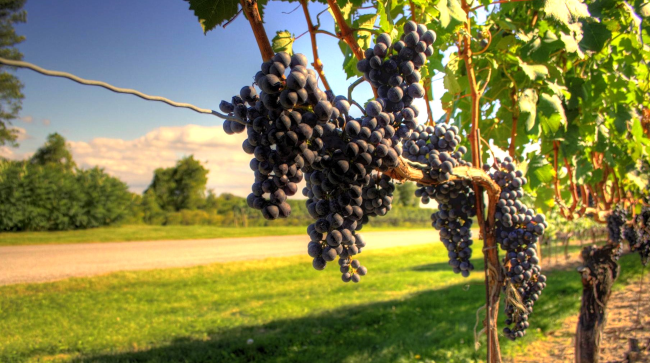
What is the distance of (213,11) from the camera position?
1.13 m

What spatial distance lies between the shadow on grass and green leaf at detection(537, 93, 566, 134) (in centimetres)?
301

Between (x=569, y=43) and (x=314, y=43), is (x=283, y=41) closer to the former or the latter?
(x=314, y=43)

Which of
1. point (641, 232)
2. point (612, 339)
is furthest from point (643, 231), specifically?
point (612, 339)

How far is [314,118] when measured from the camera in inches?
34.4

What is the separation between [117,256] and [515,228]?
16328 millimetres

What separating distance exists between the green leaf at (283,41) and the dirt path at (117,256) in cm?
1276

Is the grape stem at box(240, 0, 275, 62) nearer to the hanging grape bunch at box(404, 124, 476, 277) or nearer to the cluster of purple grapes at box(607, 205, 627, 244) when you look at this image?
the hanging grape bunch at box(404, 124, 476, 277)

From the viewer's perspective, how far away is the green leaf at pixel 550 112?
8.07ft

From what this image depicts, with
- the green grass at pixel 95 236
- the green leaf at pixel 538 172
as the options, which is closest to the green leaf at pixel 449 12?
the green leaf at pixel 538 172

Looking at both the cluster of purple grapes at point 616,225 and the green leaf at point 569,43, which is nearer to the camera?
the green leaf at point 569,43

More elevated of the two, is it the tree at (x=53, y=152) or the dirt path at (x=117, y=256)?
the tree at (x=53, y=152)

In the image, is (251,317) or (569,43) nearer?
(569,43)

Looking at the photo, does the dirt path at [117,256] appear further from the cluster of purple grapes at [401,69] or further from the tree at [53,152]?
the tree at [53,152]

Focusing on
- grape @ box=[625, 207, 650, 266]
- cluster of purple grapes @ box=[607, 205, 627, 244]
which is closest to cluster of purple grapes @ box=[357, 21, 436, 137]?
cluster of purple grapes @ box=[607, 205, 627, 244]
